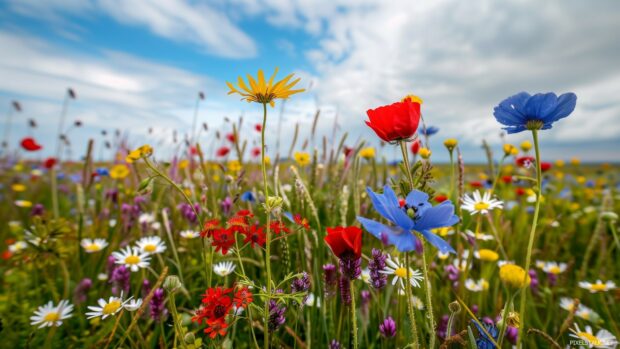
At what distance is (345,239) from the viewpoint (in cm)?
75

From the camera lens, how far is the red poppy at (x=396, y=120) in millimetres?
791

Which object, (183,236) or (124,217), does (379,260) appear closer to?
(183,236)

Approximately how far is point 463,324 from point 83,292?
1.79 meters

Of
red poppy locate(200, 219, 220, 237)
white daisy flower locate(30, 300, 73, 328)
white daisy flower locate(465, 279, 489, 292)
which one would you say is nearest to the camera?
red poppy locate(200, 219, 220, 237)

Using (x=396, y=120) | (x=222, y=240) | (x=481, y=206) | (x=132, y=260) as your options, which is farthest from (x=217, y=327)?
(x=481, y=206)

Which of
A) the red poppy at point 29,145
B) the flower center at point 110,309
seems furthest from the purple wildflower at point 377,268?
the red poppy at point 29,145

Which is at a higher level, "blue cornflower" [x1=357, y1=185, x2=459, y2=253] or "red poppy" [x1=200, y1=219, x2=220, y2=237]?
"blue cornflower" [x1=357, y1=185, x2=459, y2=253]

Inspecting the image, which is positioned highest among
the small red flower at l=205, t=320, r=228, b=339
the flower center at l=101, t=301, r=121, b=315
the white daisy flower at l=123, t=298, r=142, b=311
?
the small red flower at l=205, t=320, r=228, b=339

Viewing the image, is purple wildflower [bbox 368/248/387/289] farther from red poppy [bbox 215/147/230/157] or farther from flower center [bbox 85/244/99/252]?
red poppy [bbox 215/147/230/157]

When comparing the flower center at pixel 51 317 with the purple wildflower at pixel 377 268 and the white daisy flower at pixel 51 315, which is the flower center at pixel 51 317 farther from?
the purple wildflower at pixel 377 268

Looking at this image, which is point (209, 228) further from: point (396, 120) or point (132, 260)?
point (132, 260)

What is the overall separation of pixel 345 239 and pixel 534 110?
57 cm

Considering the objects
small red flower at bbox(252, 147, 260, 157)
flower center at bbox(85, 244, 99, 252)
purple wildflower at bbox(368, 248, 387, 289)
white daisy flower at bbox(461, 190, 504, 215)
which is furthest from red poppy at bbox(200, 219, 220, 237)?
small red flower at bbox(252, 147, 260, 157)

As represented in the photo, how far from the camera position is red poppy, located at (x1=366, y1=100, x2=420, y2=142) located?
79cm
